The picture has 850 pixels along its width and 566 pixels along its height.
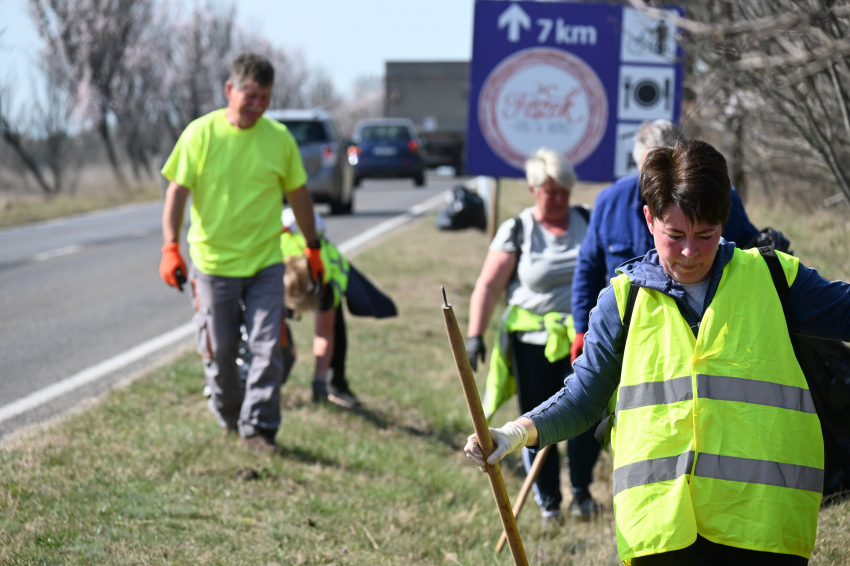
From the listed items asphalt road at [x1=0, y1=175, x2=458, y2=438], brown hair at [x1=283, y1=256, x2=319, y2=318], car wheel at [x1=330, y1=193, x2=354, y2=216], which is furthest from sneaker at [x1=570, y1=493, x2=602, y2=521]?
car wheel at [x1=330, y1=193, x2=354, y2=216]

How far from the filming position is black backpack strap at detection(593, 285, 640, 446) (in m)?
2.41

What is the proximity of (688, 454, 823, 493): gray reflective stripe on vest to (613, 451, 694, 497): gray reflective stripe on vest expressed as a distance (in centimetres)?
3

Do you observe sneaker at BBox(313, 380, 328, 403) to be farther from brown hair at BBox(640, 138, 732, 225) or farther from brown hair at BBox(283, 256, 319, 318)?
brown hair at BBox(640, 138, 732, 225)

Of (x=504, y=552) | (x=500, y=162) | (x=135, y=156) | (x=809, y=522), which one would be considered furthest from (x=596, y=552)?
(x=135, y=156)

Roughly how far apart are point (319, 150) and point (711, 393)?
Result: 15854 mm

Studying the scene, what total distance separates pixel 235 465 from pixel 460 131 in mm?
29901

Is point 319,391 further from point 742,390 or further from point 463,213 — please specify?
point 463,213

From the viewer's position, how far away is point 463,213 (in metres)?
15.8

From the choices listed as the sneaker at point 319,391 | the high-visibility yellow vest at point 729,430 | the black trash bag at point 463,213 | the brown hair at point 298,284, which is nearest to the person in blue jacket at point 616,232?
the high-visibility yellow vest at point 729,430

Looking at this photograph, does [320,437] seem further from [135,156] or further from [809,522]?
[135,156]

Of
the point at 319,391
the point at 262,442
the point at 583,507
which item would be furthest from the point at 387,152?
the point at 583,507

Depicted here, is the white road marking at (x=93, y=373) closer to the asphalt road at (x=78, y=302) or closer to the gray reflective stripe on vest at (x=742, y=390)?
the asphalt road at (x=78, y=302)

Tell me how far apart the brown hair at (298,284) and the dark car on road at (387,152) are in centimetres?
2130

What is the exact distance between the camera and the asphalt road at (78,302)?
7051 mm
